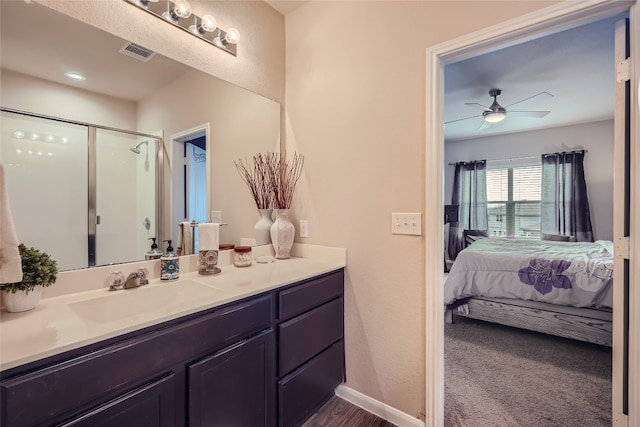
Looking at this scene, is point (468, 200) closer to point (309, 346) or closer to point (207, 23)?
point (309, 346)

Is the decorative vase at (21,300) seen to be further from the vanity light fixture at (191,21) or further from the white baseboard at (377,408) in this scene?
the white baseboard at (377,408)

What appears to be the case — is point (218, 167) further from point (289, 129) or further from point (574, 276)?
A: point (574, 276)

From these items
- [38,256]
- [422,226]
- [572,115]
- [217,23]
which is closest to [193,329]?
[38,256]

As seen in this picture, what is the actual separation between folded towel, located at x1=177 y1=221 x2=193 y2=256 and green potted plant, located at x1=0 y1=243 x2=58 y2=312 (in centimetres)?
57

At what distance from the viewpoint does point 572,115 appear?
162 inches

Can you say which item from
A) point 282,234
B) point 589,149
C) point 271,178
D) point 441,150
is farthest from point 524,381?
point 589,149

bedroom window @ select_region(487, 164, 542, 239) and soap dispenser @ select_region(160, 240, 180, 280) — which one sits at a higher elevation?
bedroom window @ select_region(487, 164, 542, 239)

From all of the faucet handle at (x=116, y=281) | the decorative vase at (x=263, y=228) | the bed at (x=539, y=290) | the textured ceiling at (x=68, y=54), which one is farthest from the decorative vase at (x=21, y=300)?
the bed at (x=539, y=290)

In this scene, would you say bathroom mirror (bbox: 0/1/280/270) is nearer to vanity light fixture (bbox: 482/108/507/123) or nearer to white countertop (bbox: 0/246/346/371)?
white countertop (bbox: 0/246/346/371)

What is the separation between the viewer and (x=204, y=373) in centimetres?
103

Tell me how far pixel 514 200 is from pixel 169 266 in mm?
5692

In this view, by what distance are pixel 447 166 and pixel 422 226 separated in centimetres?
490

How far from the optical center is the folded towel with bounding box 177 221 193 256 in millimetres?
1554

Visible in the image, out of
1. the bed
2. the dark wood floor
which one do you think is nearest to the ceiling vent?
the dark wood floor
